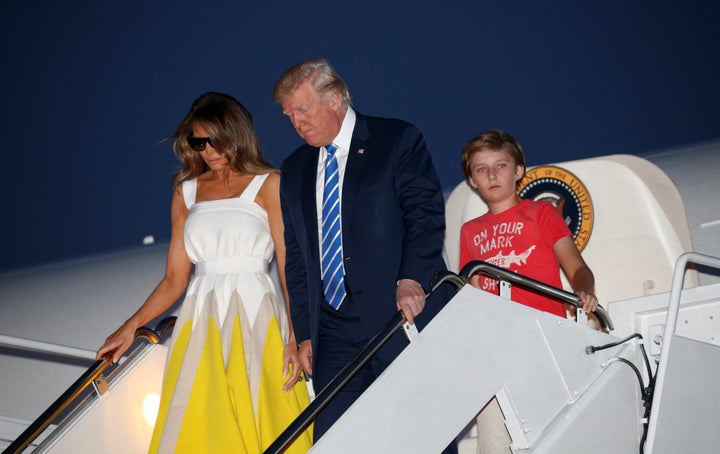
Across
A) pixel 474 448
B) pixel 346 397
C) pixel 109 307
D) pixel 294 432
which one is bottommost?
pixel 474 448

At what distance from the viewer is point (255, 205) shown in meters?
3.90

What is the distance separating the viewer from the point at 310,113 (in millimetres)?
3504

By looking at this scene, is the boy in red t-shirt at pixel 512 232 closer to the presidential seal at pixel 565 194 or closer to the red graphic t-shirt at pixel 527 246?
the red graphic t-shirt at pixel 527 246

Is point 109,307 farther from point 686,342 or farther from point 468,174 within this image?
point 686,342

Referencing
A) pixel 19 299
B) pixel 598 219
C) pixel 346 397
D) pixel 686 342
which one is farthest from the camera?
pixel 19 299

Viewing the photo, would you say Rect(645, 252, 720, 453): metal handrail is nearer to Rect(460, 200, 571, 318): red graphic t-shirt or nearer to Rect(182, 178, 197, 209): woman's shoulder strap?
Rect(460, 200, 571, 318): red graphic t-shirt

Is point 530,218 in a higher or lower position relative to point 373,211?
lower

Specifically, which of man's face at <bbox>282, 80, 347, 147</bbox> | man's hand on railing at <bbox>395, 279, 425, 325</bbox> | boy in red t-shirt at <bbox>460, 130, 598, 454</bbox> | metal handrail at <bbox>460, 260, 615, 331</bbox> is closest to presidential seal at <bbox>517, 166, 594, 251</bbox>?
boy in red t-shirt at <bbox>460, 130, 598, 454</bbox>

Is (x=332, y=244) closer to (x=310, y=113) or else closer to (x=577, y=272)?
(x=310, y=113)

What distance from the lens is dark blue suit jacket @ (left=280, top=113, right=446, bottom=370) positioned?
3324 millimetres

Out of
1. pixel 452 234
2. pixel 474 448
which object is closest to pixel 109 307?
pixel 452 234

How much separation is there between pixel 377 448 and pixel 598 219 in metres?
2.98

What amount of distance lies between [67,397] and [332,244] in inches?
56.8

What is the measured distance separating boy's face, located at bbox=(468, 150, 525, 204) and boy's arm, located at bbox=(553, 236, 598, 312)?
36 cm
